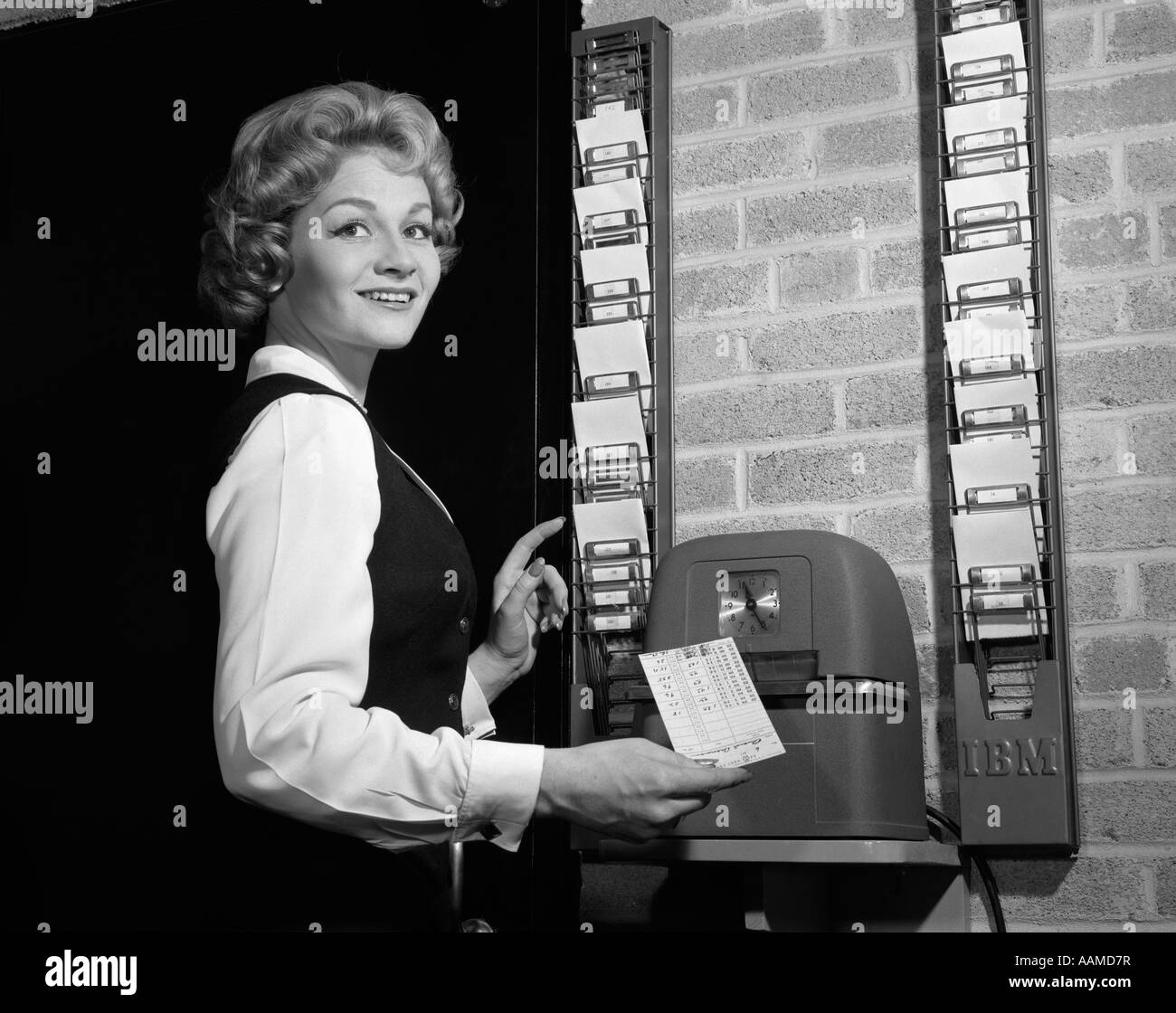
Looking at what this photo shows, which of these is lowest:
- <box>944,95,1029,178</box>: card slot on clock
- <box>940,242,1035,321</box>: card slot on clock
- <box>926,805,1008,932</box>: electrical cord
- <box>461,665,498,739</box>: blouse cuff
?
<box>926,805,1008,932</box>: electrical cord

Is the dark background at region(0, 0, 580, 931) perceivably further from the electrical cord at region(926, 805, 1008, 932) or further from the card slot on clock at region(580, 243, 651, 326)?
the electrical cord at region(926, 805, 1008, 932)

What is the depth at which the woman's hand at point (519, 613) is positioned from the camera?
2.07 meters

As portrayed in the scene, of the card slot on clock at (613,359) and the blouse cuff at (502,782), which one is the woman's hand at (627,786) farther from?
the card slot on clock at (613,359)

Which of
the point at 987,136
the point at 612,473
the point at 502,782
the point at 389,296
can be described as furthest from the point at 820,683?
the point at 389,296

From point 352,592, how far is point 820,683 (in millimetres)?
588

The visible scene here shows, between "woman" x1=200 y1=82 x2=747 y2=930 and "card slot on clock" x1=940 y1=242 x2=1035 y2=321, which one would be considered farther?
"card slot on clock" x1=940 y1=242 x2=1035 y2=321

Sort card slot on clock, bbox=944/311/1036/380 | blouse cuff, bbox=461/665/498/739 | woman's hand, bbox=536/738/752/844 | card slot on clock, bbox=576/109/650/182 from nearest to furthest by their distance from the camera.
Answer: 1. woman's hand, bbox=536/738/752/844
2. card slot on clock, bbox=944/311/1036/380
3. blouse cuff, bbox=461/665/498/739
4. card slot on clock, bbox=576/109/650/182

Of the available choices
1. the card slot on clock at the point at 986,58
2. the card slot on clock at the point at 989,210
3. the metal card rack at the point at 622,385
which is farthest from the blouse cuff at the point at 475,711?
the card slot on clock at the point at 986,58

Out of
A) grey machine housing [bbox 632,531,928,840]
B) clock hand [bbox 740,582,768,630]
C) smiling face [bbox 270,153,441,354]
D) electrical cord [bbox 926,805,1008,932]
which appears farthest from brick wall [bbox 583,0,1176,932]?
smiling face [bbox 270,153,441,354]

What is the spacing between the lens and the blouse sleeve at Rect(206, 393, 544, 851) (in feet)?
5.88

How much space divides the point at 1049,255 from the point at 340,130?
1.02m

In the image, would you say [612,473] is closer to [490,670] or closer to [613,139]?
[490,670]

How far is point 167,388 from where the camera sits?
2334 millimetres

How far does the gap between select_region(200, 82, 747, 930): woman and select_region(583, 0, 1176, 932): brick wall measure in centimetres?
34
